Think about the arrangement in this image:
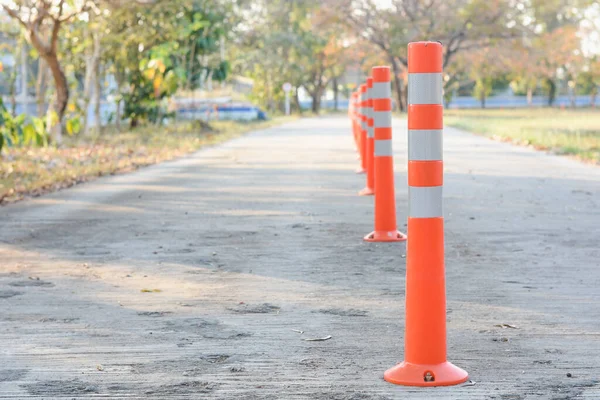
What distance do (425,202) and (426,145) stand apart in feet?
0.75

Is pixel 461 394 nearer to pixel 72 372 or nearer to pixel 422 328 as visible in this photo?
pixel 422 328

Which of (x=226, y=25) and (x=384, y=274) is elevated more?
(x=226, y=25)

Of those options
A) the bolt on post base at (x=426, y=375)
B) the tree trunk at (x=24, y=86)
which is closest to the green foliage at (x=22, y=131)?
the tree trunk at (x=24, y=86)

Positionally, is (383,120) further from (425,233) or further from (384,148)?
(425,233)

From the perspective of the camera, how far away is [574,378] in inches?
181

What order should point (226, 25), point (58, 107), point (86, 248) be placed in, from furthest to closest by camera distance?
point (226, 25) → point (58, 107) → point (86, 248)

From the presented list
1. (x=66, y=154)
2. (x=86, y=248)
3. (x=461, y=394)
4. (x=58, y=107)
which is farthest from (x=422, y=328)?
(x=58, y=107)

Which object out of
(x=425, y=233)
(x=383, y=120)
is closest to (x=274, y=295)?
(x=425, y=233)

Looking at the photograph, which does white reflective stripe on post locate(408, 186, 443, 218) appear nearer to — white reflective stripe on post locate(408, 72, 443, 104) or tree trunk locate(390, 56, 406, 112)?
white reflective stripe on post locate(408, 72, 443, 104)

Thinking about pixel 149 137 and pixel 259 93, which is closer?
pixel 149 137

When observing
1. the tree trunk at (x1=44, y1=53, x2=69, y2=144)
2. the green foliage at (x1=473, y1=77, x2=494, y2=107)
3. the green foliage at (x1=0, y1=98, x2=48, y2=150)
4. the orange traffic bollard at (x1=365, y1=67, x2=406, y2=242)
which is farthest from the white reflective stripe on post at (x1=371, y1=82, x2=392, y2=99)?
the green foliage at (x1=473, y1=77, x2=494, y2=107)

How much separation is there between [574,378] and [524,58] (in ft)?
192

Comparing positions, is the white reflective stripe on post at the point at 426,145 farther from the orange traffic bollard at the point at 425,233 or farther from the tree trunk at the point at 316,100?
the tree trunk at the point at 316,100

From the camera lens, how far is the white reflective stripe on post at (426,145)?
4.65 meters
